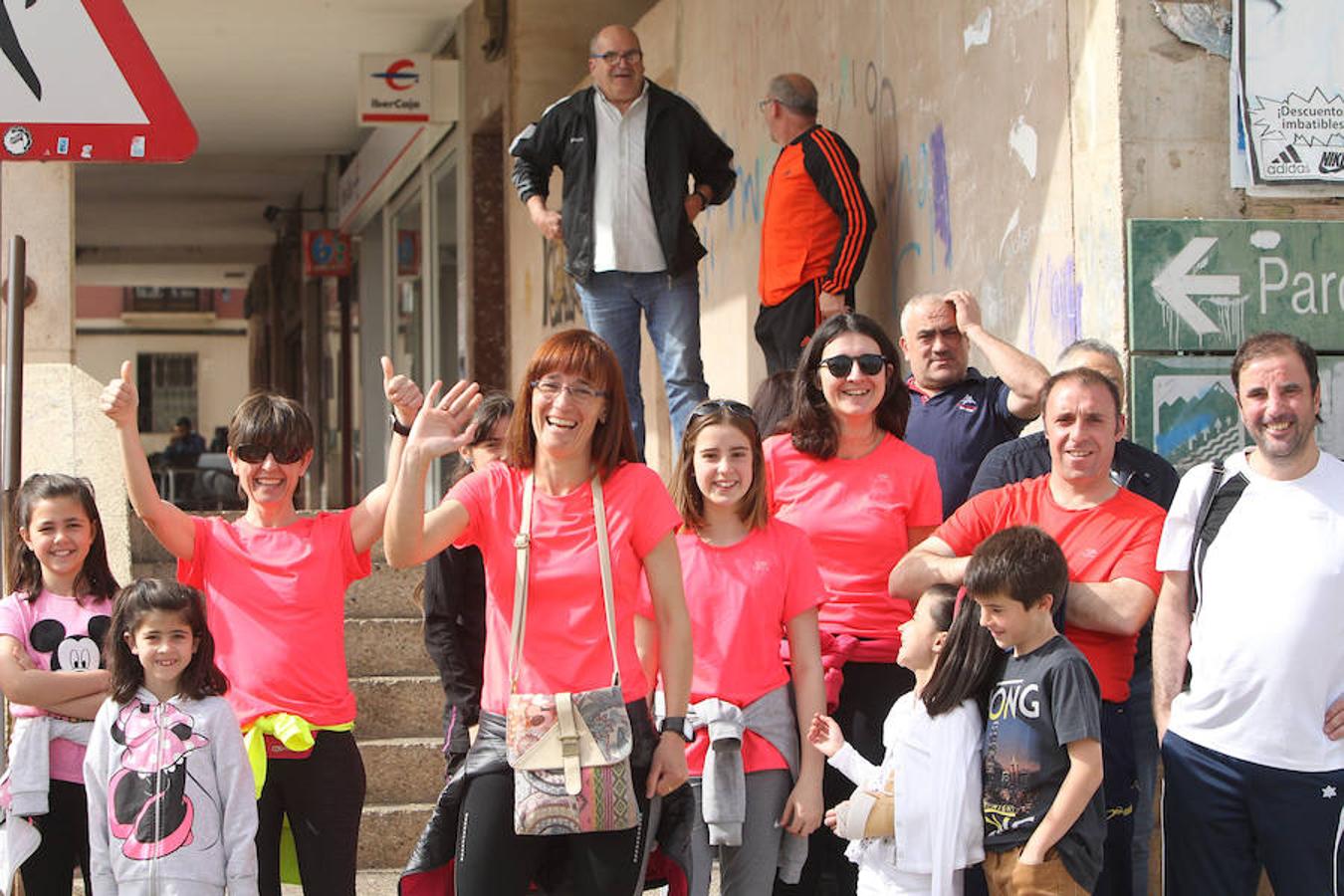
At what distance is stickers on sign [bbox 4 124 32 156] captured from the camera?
15.6ft

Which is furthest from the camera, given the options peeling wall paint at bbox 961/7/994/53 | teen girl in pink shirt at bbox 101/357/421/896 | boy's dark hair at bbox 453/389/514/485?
peeling wall paint at bbox 961/7/994/53

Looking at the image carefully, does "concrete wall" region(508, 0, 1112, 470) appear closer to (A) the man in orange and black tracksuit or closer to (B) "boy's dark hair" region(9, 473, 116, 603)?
(A) the man in orange and black tracksuit

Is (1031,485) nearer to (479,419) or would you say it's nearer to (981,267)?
(479,419)

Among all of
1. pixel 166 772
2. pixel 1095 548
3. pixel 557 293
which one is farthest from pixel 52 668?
pixel 557 293

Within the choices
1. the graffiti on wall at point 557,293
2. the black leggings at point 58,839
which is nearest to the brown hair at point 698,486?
the black leggings at point 58,839

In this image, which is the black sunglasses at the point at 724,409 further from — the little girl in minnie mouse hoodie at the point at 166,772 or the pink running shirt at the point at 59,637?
the pink running shirt at the point at 59,637

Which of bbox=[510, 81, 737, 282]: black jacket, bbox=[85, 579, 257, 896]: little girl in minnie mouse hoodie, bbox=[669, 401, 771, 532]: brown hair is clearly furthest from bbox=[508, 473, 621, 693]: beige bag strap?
bbox=[510, 81, 737, 282]: black jacket

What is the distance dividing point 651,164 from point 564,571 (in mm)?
4040

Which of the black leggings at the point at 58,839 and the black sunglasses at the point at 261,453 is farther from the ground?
the black sunglasses at the point at 261,453

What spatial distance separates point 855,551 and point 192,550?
172 centimetres

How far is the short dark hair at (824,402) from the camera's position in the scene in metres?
5.20

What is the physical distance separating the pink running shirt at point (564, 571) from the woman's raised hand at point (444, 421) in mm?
164

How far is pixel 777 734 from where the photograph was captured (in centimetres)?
465

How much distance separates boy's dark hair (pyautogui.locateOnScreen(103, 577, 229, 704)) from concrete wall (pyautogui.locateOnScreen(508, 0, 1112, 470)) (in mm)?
2939
